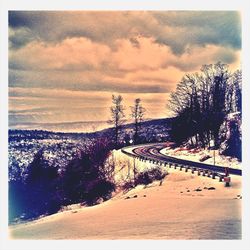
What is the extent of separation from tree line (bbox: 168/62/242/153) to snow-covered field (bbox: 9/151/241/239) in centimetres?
30

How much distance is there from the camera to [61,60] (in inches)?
148

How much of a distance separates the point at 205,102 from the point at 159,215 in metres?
0.88

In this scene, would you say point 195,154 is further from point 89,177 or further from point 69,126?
point 69,126

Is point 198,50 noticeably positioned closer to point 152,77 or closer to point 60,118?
point 152,77

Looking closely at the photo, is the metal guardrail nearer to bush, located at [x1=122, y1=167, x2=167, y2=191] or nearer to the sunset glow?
bush, located at [x1=122, y1=167, x2=167, y2=191]

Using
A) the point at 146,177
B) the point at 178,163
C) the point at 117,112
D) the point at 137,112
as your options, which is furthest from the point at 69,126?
the point at 178,163

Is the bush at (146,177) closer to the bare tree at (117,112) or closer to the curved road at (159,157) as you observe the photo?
the curved road at (159,157)

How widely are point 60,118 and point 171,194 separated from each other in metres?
0.96

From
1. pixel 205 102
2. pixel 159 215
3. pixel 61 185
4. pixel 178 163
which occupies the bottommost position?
pixel 159 215

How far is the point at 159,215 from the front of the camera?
3.74m

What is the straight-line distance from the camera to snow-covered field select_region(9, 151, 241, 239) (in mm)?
3707

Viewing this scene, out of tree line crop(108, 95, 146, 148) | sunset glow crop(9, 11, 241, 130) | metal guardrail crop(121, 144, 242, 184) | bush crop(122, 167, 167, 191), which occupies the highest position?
sunset glow crop(9, 11, 241, 130)

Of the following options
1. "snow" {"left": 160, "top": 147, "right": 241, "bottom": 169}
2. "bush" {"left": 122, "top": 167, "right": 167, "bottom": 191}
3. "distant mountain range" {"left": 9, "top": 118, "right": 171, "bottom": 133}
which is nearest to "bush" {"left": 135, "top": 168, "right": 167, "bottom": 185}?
"bush" {"left": 122, "top": 167, "right": 167, "bottom": 191}
